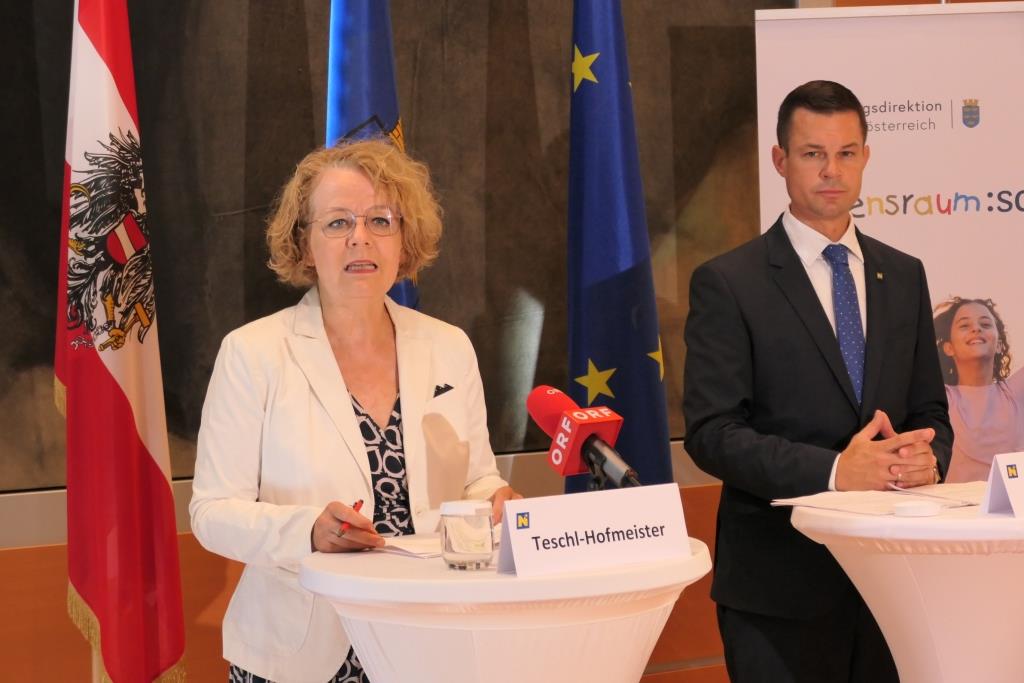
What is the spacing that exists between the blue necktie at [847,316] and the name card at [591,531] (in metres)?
0.98

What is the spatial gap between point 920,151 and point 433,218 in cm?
199

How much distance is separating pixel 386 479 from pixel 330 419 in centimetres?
17

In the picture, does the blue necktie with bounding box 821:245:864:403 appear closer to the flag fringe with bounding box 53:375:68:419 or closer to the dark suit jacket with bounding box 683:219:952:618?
the dark suit jacket with bounding box 683:219:952:618

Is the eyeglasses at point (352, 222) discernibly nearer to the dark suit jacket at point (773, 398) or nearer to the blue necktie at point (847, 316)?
the dark suit jacket at point (773, 398)

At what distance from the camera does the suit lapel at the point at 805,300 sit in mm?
2574

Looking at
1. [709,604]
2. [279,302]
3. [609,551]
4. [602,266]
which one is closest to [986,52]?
[602,266]

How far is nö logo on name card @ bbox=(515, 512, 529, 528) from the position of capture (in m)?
1.71

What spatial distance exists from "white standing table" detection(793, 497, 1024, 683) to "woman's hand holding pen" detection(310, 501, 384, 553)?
0.78m

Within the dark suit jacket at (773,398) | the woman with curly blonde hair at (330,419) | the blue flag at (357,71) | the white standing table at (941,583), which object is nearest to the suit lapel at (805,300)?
the dark suit jacket at (773,398)

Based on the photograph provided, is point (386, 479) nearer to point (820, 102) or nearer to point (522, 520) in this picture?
point (522, 520)

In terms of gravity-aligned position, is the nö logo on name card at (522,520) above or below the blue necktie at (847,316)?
below

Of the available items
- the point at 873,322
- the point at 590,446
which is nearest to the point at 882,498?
the point at 873,322

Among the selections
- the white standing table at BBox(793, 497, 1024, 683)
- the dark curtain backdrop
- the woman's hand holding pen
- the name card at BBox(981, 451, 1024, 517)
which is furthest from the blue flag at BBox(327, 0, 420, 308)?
the name card at BBox(981, 451, 1024, 517)

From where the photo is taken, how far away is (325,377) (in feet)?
7.85
